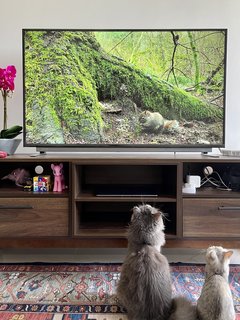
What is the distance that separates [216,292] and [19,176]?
1.25 metres

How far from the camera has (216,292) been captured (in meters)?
1.03

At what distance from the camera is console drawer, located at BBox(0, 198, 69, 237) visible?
161 cm

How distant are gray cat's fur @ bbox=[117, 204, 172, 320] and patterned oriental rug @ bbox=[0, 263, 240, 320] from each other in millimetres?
174

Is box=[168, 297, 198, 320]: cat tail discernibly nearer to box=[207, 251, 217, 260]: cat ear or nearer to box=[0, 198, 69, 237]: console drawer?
box=[207, 251, 217, 260]: cat ear

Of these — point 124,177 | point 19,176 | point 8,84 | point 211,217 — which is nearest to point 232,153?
point 211,217

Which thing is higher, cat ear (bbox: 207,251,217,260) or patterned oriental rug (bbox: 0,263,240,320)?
cat ear (bbox: 207,251,217,260)

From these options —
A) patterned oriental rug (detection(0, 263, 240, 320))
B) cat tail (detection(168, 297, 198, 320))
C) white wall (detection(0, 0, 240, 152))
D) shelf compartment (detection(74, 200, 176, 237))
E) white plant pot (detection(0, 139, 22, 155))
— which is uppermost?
white wall (detection(0, 0, 240, 152))

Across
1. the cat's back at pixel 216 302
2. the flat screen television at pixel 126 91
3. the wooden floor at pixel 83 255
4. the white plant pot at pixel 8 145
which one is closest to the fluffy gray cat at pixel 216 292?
the cat's back at pixel 216 302

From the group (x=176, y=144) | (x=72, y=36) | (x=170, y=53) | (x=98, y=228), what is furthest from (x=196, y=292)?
(x=72, y=36)

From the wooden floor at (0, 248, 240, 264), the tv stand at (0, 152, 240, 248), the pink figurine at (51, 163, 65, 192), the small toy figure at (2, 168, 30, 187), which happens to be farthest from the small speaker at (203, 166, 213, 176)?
the small toy figure at (2, 168, 30, 187)

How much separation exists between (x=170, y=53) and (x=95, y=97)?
1.72 ft

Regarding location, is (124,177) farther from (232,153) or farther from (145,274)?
(145,274)
